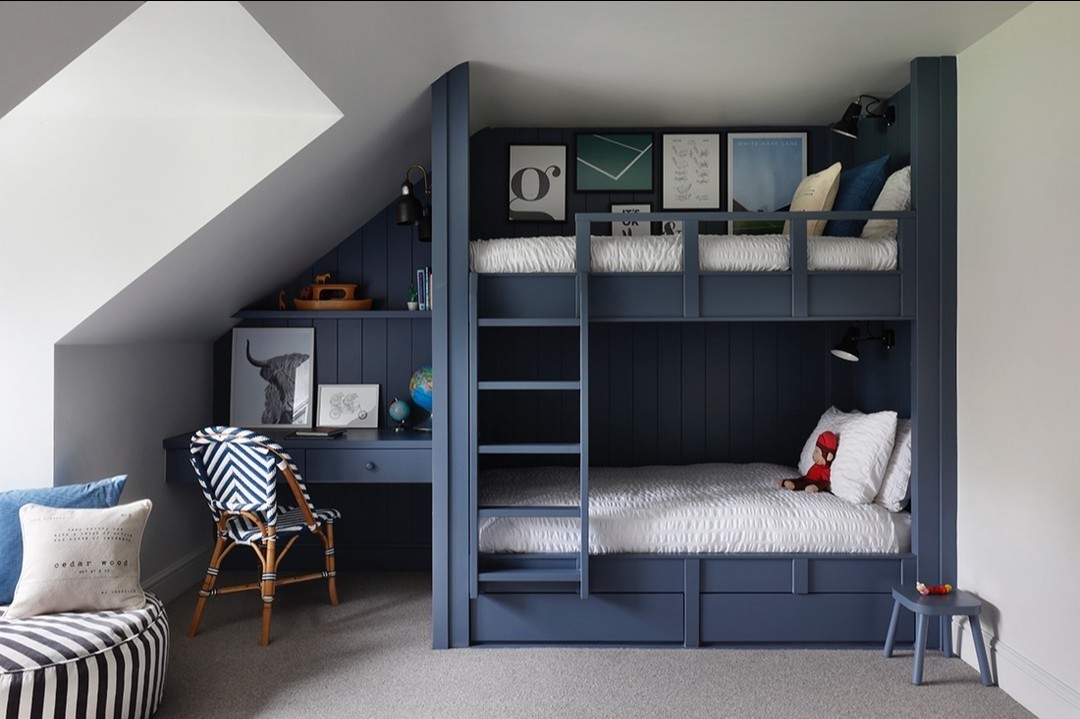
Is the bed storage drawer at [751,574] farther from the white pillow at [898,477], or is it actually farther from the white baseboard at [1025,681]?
the white baseboard at [1025,681]

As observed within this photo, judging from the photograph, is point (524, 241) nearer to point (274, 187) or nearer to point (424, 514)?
point (274, 187)

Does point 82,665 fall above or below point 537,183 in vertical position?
below

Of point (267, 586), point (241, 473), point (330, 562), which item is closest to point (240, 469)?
point (241, 473)

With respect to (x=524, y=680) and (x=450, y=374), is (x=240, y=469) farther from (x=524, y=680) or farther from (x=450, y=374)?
(x=524, y=680)

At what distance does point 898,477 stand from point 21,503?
3.32 meters

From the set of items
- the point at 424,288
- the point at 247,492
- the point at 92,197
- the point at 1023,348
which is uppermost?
the point at 92,197

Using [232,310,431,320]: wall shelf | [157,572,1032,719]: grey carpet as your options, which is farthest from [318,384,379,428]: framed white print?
[157,572,1032,719]: grey carpet

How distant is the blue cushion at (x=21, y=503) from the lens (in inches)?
111

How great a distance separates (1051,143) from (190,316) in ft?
11.6

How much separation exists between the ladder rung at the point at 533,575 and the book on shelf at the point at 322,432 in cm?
116

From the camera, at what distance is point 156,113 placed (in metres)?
3.14

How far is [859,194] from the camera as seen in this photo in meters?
3.54

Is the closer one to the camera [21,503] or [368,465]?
[21,503]

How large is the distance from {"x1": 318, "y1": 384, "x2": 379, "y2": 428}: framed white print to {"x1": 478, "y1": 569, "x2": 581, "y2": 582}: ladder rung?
149cm
